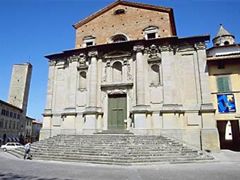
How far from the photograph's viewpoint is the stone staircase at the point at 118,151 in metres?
11.0

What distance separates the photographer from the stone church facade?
53.7 ft

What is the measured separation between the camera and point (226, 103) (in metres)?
16.0

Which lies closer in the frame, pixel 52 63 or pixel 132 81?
pixel 132 81

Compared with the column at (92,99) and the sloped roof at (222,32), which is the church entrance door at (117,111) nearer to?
the column at (92,99)

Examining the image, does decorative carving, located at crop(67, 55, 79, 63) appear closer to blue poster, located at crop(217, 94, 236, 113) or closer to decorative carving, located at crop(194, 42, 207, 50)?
decorative carving, located at crop(194, 42, 207, 50)

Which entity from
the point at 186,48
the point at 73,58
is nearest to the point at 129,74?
the point at 186,48

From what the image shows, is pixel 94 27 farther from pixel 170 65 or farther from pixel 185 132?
pixel 185 132

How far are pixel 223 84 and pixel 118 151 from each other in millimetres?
11214

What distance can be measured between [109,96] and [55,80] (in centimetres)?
691

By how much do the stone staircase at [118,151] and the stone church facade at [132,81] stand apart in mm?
2947

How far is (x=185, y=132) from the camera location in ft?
52.5

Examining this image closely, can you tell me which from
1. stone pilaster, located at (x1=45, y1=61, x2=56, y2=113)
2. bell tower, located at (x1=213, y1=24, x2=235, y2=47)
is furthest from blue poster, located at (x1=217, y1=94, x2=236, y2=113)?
bell tower, located at (x1=213, y1=24, x2=235, y2=47)

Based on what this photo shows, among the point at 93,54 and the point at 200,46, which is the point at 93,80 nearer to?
the point at 93,54

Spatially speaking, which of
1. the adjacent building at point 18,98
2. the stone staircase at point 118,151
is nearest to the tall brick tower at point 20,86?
the adjacent building at point 18,98
